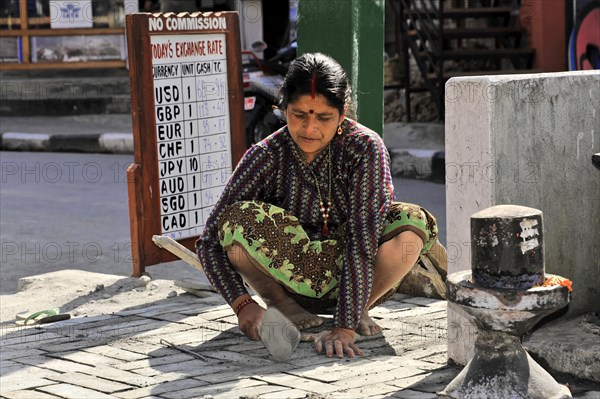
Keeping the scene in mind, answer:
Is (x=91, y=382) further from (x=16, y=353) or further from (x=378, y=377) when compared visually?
(x=378, y=377)

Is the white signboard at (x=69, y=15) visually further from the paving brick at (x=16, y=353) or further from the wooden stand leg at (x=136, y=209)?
the paving brick at (x=16, y=353)

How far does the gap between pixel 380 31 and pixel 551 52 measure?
7.05m

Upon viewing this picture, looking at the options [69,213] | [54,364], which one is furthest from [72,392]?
[69,213]

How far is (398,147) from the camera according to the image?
477 inches

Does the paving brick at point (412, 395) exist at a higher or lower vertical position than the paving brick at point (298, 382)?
lower

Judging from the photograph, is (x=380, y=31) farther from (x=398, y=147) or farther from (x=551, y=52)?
(x=551, y=52)

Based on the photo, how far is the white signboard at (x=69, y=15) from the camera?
15539 millimetres

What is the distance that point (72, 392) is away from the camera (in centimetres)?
405

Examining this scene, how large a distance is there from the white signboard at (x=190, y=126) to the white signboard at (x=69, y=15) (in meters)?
9.22

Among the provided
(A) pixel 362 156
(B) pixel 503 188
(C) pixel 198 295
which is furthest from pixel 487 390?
(C) pixel 198 295

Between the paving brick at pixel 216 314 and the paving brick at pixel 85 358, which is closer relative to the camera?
the paving brick at pixel 85 358

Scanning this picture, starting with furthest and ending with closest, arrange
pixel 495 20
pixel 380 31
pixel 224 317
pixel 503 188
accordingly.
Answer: pixel 495 20, pixel 380 31, pixel 224 317, pixel 503 188

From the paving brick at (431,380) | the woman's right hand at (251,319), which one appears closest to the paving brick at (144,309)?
the woman's right hand at (251,319)

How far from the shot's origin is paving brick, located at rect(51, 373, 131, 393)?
4086 millimetres
